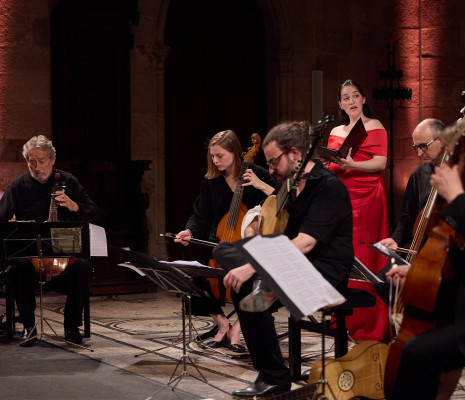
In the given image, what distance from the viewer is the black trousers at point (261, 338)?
436 cm

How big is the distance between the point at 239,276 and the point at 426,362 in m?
1.14

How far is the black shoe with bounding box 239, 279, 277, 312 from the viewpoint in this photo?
4.25 meters

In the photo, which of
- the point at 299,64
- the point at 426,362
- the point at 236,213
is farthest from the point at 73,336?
the point at 299,64

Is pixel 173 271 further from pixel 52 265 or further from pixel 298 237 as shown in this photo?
pixel 52 265

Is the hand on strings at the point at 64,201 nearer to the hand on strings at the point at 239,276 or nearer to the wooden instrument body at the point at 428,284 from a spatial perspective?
the hand on strings at the point at 239,276

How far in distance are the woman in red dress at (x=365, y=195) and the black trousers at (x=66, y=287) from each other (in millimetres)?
1848

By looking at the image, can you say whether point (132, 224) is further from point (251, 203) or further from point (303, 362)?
point (303, 362)

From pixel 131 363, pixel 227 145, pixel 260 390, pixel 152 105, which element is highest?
pixel 152 105

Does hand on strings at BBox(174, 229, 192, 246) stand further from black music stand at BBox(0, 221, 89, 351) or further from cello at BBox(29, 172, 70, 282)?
cello at BBox(29, 172, 70, 282)

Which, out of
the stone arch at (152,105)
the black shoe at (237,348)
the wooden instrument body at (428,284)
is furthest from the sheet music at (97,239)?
the stone arch at (152,105)

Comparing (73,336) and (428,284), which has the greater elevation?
(428,284)

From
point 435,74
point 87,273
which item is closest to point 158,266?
point 87,273

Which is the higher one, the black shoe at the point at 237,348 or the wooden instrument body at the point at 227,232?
the wooden instrument body at the point at 227,232

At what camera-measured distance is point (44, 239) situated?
5.68 metres
